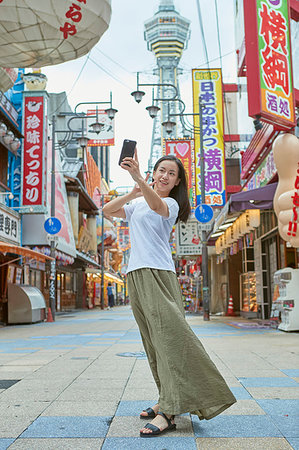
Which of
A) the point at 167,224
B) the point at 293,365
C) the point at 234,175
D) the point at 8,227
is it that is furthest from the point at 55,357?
the point at 234,175

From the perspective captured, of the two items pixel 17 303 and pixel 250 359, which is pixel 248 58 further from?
pixel 17 303

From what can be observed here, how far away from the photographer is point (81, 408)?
3881mm

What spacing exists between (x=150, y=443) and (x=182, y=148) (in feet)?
67.4

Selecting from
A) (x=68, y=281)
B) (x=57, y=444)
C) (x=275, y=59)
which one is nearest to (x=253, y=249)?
(x=275, y=59)

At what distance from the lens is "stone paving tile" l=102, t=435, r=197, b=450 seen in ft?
9.51

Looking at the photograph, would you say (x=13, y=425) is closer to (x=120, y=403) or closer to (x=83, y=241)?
(x=120, y=403)

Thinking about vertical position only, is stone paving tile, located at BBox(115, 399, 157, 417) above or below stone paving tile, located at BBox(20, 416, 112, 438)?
below

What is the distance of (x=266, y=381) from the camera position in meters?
5.09

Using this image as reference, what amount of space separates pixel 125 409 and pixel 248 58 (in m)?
7.79

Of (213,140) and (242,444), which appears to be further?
(213,140)

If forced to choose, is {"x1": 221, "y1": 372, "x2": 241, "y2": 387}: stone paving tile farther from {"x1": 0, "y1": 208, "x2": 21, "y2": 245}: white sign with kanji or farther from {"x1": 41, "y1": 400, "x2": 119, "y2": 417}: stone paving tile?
{"x1": 0, "y1": 208, "x2": 21, "y2": 245}: white sign with kanji

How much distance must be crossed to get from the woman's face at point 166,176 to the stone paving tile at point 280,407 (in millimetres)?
1815

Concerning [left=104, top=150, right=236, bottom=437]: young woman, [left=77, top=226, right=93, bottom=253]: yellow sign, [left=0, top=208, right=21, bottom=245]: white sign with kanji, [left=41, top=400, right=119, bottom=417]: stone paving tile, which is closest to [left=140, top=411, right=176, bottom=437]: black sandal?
[left=104, top=150, right=236, bottom=437]: young woman

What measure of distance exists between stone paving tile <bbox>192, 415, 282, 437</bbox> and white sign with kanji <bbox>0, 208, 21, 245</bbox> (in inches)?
543
